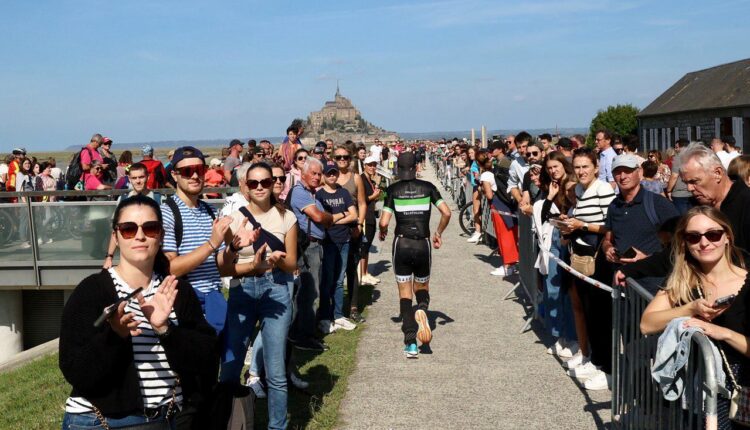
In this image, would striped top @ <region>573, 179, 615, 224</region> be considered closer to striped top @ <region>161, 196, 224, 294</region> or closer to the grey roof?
striped top @ <region>161, 196, 224, 294</region>

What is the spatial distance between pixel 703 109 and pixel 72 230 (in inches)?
1491

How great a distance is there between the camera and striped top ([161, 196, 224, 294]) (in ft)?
16.5

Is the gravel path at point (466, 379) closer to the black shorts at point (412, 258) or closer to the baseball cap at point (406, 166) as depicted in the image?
the black shorts at point (412, 258)

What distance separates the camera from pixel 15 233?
14.4m

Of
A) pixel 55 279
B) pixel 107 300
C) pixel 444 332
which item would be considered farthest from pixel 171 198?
pixel 55 279

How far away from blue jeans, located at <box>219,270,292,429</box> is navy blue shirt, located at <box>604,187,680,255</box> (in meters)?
2.62

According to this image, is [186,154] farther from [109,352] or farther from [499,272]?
[499,272]

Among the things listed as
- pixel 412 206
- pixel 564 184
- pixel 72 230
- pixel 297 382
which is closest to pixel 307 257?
pixel 412 206

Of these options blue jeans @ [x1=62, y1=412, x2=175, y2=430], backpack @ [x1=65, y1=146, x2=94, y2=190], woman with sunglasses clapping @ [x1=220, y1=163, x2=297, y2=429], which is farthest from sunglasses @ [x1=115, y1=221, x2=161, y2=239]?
backpack @ [x1=65, y1=146, x2=94, y2=190]

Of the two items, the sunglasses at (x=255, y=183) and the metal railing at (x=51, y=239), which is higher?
the sunglasses at (x=255, y=183)

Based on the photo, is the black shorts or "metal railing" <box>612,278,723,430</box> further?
the black shorts

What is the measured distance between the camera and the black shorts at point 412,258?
826cm

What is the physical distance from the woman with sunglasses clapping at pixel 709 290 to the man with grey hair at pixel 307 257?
460 cm

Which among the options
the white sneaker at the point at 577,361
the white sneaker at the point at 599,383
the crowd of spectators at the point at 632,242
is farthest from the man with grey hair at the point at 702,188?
the white sneaker at the point at 577,361
